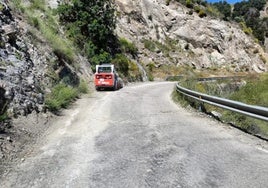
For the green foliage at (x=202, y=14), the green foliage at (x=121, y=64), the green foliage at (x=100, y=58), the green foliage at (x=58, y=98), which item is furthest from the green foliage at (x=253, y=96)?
the green foliage at (x=202, y=14)

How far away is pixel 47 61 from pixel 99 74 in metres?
6.65

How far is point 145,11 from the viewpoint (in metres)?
57.0

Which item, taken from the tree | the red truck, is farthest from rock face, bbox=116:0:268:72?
the red truck

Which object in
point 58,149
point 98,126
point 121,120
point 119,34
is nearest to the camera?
point 58,149

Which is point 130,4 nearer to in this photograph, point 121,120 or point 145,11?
point 145,11

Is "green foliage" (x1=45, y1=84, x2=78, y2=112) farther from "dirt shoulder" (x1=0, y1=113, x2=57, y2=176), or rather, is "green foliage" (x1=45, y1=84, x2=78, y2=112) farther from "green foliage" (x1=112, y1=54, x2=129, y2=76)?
"green foliage" (x1=112, y1=54, x2=129, y2=76)

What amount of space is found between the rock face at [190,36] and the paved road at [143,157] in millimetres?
41780

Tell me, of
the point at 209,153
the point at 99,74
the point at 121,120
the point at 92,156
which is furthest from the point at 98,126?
the point at 99,74

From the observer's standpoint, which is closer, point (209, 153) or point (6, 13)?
point (209, 153)

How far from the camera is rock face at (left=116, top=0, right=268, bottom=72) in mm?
53281

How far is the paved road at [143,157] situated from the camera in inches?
218

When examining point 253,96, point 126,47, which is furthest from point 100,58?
point 253,96

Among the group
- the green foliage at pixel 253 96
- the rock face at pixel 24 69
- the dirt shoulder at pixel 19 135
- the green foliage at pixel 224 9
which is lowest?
the dirt shoulder at pixel 19 135

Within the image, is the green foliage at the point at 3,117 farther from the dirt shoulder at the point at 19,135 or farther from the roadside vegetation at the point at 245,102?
the roadside vegetation at the point at 245,102
